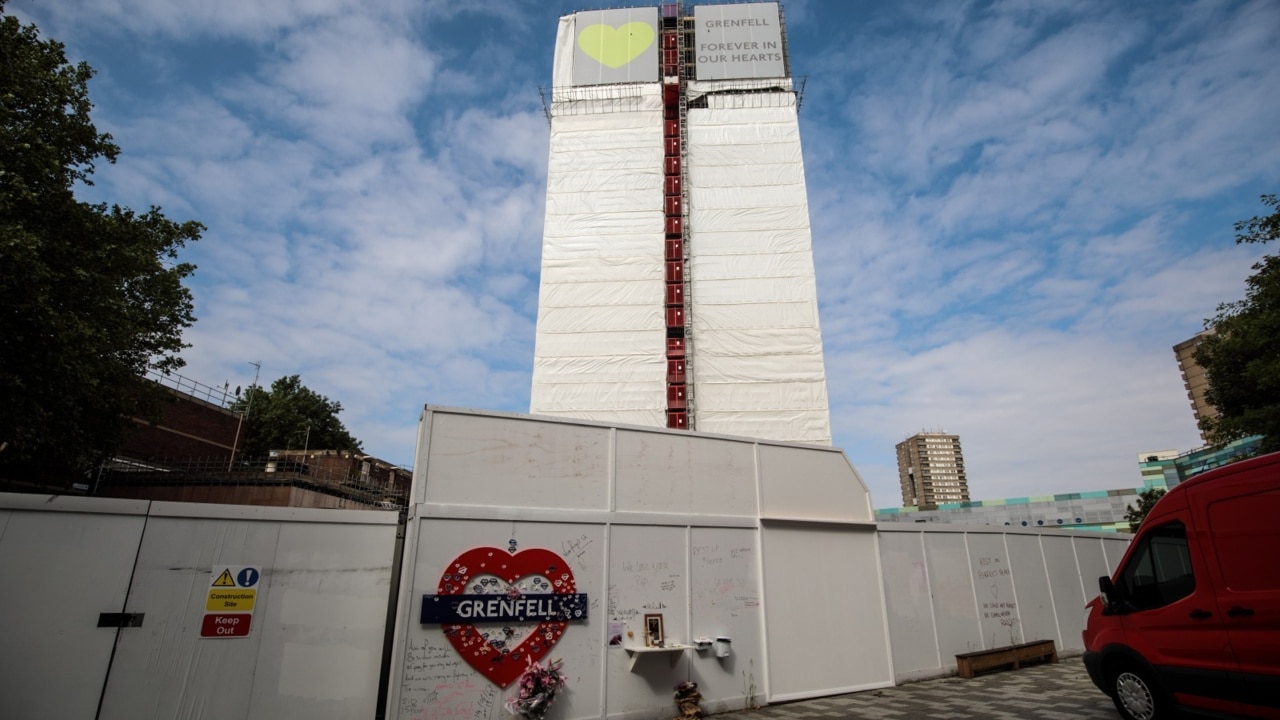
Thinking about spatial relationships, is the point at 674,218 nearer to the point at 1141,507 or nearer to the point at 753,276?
the point at 753,276

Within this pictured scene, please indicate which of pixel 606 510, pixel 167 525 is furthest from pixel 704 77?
pixel 167 525

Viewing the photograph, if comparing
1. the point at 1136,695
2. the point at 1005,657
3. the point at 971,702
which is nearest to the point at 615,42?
the point at 1005,657

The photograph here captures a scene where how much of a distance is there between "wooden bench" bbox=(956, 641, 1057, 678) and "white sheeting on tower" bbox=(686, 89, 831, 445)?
15.8 m

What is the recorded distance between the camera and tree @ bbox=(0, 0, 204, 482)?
512 inches

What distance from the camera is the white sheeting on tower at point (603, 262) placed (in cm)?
3045

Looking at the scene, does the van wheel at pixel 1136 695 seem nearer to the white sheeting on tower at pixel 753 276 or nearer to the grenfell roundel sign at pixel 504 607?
the grenfell roundel sign at pixel 504 607

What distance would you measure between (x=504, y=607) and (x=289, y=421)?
46862mm

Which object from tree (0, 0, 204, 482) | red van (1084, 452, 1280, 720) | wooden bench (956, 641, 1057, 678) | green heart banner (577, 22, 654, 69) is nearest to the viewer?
red van (1084, 452, 1280, 720)

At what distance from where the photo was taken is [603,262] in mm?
32750

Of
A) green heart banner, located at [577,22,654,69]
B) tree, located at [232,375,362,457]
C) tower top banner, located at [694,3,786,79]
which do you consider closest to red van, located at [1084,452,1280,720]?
tower top banner, located at [694,3,786,79]

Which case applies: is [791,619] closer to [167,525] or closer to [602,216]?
[167,525]

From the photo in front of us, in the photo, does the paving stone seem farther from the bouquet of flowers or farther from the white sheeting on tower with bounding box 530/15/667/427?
the white sheeting on tower with bounding box 530/15/667/427

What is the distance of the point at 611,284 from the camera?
32250 mm

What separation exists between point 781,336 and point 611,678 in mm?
24174
